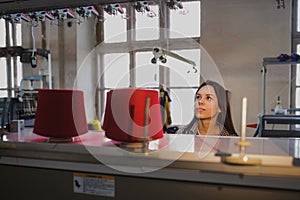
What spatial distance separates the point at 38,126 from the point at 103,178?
0.27 metres

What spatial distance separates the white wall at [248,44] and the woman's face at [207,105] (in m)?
2.46

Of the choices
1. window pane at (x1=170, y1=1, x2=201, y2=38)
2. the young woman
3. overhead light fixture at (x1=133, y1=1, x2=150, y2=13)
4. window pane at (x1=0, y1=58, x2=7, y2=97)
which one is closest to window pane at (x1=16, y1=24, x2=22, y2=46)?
window pane at (x1=0, y1=58, x2=7, y2=97)

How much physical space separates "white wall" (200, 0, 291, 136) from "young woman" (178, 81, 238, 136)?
2.40m

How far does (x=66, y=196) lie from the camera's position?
915 mm

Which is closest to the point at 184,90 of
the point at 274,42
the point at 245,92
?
the point at 245,92

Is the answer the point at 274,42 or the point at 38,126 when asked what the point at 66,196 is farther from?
the point at 274,42

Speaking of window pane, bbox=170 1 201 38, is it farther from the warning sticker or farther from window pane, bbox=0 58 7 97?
the warning sticker

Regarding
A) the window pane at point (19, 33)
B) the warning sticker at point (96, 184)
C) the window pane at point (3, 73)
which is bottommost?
the warning sticker at point (96, 184)

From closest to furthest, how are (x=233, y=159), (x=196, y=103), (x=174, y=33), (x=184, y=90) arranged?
(x=233, y=159) → (x=196, y=103) → (x=184, y=90) → (x=174, y=33)

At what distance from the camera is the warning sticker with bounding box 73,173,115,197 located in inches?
34.0

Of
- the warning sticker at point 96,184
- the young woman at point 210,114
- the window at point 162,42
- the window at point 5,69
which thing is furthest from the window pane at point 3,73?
the warning sticker at point 96,184

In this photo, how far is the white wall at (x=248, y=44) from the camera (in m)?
4.41

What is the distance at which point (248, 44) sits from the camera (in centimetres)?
455

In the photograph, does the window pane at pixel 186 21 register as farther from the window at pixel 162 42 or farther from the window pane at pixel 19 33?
the window pane at pixel 19 33
